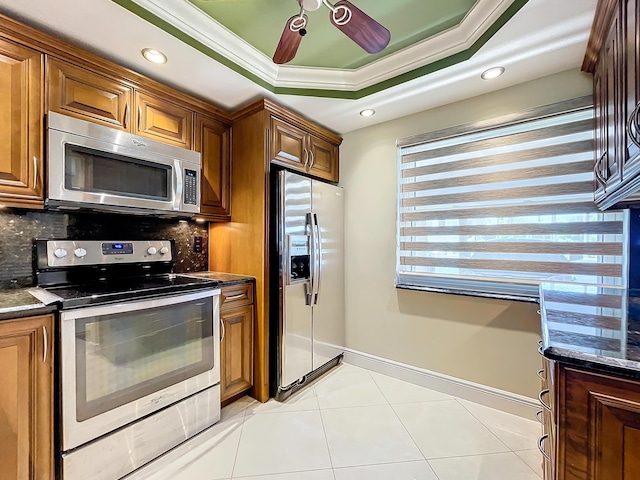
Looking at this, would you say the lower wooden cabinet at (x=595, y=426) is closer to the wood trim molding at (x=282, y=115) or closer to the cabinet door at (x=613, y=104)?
the cabinet door at (x=613, y=104)

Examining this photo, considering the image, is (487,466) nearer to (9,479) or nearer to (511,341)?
(511,341)

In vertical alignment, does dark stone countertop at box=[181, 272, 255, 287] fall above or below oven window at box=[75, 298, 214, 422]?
above

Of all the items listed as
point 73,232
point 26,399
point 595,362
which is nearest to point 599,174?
point 595,362

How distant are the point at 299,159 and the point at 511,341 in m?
2.17

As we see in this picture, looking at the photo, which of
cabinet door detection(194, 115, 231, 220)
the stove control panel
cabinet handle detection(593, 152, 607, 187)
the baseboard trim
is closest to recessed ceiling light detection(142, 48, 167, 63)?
cabinet door detection(194, 115, 231, 220)

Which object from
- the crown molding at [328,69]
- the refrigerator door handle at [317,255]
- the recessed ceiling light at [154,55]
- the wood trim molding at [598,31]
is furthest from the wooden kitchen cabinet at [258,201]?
the wood trim molding at [598,31]

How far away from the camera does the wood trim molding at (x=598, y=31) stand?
123cm

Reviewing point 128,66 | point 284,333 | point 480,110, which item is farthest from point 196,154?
point 480,110

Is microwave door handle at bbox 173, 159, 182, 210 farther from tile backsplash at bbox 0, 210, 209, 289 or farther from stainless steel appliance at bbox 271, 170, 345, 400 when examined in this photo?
stainless steel appliance at bbox 271, 170, 345, 400

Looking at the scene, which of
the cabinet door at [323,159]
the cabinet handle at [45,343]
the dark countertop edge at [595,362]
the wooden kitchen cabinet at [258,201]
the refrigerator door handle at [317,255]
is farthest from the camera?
the cabinet door at [323,159]

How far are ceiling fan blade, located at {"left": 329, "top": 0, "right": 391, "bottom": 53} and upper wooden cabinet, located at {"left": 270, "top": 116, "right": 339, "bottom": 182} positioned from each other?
1.05m

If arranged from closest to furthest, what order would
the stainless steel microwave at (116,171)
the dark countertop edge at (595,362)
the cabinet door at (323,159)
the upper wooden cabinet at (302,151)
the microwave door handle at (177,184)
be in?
the dark countertop edge at (595,362) → the stainless steel microwave at (116,171) → the microwave door handle at (177,184) → the upper wooden cabinet at (302,151) → the cabinet door at (323,159)

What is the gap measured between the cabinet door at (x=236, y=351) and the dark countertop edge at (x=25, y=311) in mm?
909

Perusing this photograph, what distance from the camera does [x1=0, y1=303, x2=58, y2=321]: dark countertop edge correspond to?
3.69 ft
